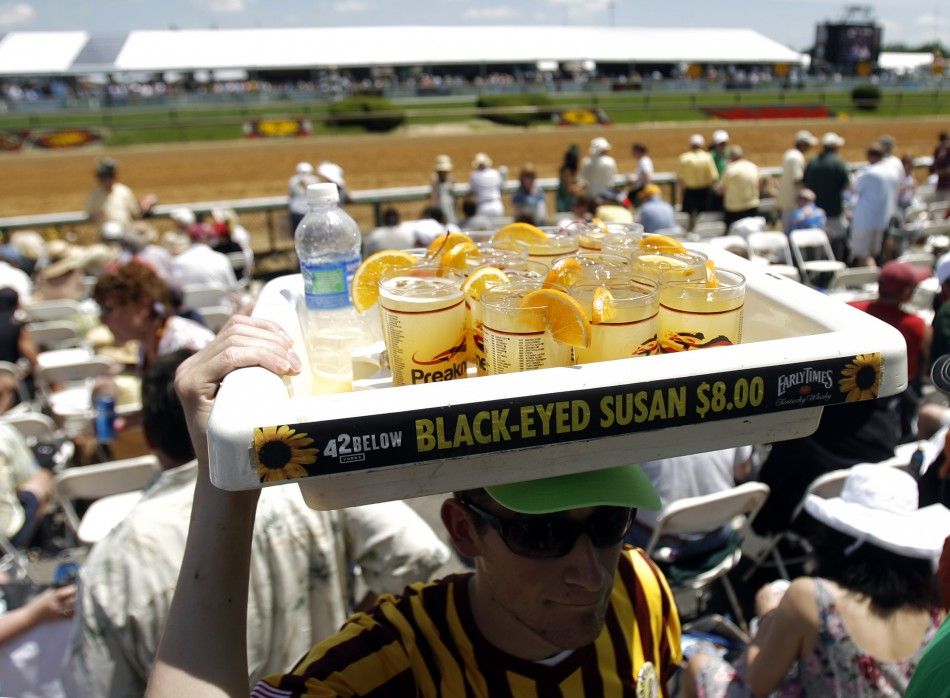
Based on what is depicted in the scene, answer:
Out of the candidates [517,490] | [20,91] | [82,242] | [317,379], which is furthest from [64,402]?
[20,91]

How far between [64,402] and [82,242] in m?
7.19

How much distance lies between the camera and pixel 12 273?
737 centimetres

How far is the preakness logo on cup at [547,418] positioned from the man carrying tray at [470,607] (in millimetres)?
266

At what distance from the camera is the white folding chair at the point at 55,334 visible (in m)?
6.65

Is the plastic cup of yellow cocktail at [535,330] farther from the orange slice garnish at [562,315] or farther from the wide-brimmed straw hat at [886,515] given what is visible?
the wide-brimmed straw hat at [886,515]

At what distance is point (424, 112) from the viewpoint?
4356 centimetres

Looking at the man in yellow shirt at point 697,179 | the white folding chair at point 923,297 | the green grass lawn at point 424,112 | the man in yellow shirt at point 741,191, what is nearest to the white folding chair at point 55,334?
the white folding chair at point 923,297

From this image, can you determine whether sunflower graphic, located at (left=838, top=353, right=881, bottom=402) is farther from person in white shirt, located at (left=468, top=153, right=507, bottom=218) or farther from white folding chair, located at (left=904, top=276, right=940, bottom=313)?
person in white shirt, located at (left=468, top=153, right=507, bottom=218)

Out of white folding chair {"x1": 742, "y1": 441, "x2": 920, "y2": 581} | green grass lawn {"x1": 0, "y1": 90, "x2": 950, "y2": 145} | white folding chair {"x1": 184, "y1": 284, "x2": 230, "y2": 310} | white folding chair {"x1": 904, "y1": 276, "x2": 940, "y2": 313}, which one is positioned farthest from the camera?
green grass lawn {"x1": 0, "y1": 90, "x2": 950, "y2": 145}

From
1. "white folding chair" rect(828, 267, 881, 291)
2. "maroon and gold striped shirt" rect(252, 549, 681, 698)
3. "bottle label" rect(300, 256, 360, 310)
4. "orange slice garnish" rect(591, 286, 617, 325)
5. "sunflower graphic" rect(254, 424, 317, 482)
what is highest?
"orange slice garnish" rect(591, 286, 617, 325)

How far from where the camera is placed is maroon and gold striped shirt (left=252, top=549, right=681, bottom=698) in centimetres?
150

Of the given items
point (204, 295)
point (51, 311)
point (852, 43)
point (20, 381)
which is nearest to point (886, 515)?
point (20, 381)

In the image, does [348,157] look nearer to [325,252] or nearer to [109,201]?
[109,201]

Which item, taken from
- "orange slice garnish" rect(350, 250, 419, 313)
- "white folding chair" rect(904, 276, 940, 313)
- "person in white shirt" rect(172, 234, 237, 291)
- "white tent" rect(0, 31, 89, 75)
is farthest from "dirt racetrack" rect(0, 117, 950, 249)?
"white tent" rect(0, 31, 89, 75)
